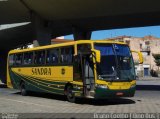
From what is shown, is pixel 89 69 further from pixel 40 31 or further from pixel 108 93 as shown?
pixel 40 31

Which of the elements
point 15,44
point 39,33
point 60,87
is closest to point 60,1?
point 39,33

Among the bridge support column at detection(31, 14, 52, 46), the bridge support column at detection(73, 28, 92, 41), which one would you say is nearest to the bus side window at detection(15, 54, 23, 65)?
the bridge support column at detection(31, 14, 52, 46)

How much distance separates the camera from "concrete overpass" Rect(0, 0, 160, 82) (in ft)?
105

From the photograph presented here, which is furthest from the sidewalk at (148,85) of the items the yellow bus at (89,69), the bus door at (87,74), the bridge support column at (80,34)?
the bus door at (87,74)

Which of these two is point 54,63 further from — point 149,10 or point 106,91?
point 149,10

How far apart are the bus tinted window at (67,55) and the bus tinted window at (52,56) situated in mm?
564

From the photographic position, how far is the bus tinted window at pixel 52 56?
67.7ft

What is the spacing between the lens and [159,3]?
101ft

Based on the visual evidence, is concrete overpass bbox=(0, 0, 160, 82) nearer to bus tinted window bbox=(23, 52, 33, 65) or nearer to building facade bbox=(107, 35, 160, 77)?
bus tinted window bbox=(23, 52, 33, 65)

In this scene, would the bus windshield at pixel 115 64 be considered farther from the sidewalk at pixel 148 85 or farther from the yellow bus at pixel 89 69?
the sidewalk at pixel 148 85

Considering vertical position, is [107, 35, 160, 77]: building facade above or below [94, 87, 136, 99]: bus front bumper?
above

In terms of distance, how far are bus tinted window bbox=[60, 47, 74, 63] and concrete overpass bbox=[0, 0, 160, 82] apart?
40.0ft

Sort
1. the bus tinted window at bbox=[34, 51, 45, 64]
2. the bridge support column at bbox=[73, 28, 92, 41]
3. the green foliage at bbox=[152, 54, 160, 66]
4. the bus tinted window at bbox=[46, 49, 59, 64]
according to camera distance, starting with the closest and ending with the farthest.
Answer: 1. the bus tinted window at bbox=[46, 49, 59, 64]
2. the bus tinted window at bbox=[34, 51, 45, 64]
3. the bridge support column at bbox=[73, 28, 92, 41]
4. the green foliage at bbox=[152, 54, 160, 66]

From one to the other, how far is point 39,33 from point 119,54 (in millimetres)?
20222
